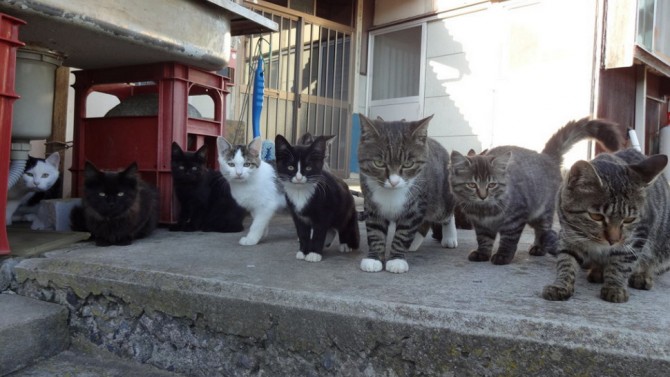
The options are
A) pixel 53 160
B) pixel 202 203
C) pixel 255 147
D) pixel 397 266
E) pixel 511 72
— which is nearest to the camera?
pixel 397 266

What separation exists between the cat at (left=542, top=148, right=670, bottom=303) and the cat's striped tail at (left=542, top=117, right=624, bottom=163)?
70 cm

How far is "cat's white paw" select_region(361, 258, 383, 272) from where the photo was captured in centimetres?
212

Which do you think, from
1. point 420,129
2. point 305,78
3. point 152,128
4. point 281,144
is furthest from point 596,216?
point 305,78

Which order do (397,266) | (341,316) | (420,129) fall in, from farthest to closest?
(420,129) → (397,266) → (341,316)

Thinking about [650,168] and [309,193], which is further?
[309,193]

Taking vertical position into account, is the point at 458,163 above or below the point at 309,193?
above

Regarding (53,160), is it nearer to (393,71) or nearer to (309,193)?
(309,193)

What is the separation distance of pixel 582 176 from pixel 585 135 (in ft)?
3.55

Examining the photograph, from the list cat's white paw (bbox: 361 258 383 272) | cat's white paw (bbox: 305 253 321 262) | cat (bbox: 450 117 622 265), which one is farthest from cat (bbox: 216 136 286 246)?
cat (bbox: 450 117 622 265)

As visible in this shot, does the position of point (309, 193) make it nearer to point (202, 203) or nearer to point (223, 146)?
point (223, 146)

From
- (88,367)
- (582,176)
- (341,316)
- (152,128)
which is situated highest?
(152,128)

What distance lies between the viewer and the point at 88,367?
6.23 feet

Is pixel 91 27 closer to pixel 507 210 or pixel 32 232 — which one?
pixel 32 232

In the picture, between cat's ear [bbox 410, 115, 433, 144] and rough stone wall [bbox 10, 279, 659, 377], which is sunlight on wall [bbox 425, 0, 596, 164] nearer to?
cat's ear [bbox 410, 115, 433, 144]
